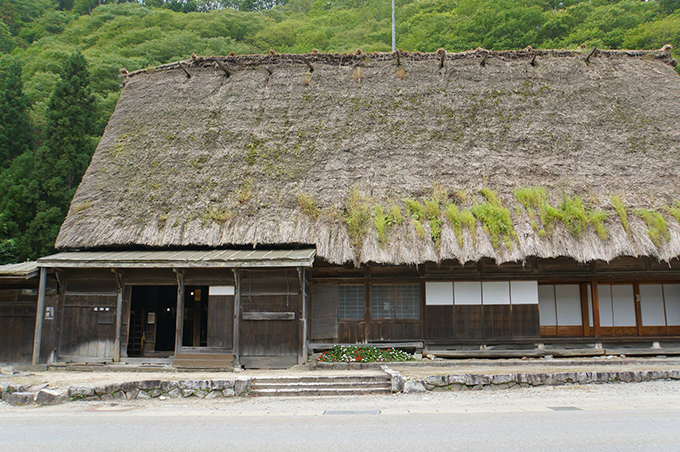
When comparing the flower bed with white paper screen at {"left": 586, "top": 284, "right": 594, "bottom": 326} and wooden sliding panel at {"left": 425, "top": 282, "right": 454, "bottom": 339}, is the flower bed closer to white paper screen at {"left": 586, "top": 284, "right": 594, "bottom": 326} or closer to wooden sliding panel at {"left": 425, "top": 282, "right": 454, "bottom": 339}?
wooden sliding panel at {"left": 425, "top": 282, "right": 454, "bottom": 339}

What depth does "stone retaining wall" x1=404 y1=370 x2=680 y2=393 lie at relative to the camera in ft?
28.0

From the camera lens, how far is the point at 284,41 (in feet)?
128

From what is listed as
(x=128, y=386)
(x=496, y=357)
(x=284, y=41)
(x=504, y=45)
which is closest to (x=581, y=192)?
(x=496, y=357)

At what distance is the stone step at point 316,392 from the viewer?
345 inches

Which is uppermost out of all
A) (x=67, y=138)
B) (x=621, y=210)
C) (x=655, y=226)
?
(x=67, y=138)

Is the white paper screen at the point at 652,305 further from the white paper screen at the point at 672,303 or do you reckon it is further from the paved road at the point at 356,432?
the paved road at the point at 356,432

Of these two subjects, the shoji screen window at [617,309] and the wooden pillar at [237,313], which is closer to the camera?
the wooden pillar at [237,313]

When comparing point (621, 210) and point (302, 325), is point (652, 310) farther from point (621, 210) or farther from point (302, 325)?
point (302, 325)

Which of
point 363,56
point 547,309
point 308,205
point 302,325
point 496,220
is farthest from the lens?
point 363,56

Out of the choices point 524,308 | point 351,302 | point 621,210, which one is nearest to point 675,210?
point 621,210

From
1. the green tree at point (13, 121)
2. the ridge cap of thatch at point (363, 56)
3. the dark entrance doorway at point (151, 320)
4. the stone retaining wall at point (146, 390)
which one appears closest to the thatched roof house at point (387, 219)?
the ridge cap of thatch at point (363, 56)

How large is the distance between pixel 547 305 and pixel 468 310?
2.37m

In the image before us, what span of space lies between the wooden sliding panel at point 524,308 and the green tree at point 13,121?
24802mm

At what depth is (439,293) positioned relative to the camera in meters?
12.4
